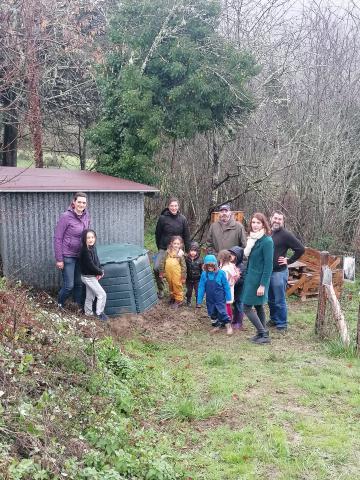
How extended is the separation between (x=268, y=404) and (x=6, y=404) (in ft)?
8.44

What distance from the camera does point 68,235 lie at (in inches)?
271

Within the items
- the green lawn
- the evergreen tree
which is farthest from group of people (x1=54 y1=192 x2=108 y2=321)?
the evergreen tree

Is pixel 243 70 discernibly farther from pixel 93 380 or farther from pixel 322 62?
pixel 93 380

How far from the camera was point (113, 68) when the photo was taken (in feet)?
34.9

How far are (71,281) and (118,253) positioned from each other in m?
0.89

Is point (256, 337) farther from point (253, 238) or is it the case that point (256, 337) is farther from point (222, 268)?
point (253, 238)

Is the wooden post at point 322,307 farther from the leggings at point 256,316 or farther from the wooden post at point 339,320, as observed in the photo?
the leggings at point 256,316

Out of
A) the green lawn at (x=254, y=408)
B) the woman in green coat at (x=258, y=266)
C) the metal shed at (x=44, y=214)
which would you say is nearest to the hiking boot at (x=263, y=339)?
the woman in green coat at (x=258, y=266)

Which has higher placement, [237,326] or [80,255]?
[80,255]

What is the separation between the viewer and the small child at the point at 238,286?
23.5ft

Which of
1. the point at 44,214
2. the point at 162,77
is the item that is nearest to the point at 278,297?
the point at 44,214

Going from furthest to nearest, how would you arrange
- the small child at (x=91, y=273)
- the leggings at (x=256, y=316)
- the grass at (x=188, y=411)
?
the small child at (x=91, y=273), the leggings at (x=256, y=316), the grass at (x=188, y=411)

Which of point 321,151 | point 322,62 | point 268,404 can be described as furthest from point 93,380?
point 322,62

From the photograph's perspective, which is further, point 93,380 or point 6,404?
point 93,380
